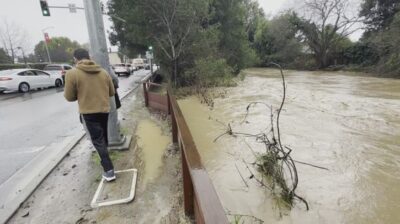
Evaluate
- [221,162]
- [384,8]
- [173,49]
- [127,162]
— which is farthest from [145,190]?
[384,8]

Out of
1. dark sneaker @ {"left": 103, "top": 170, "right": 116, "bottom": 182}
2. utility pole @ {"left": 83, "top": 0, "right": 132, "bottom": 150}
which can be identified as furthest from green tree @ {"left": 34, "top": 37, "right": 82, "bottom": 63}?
dark sneaker @ {"left": 103, "top": 170, "right": 116, "bottom": 182}

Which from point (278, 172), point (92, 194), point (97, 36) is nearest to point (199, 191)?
point (278, 172)

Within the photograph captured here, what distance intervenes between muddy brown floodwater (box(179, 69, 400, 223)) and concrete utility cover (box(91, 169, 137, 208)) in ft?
3.86

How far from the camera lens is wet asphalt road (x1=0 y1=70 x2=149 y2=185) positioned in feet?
15.4

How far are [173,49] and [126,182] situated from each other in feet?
31.0

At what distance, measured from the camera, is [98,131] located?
347 centimetres

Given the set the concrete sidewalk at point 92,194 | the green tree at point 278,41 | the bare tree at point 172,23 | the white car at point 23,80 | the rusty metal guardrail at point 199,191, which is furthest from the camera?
the green tree at point 278,41

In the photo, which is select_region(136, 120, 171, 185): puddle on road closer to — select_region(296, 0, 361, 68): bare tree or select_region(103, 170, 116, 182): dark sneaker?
select_region(103, 170, 116, 182): dark sneaker

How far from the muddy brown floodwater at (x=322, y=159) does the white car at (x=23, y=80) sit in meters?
11.5

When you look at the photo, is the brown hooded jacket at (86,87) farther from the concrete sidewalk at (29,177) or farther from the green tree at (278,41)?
the green tree at (278,41)

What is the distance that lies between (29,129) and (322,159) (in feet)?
22.6

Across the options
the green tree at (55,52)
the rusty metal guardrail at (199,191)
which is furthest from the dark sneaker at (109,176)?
the green tree at (55,52)

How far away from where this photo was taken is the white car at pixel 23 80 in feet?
45.1

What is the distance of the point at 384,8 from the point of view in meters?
24.4
